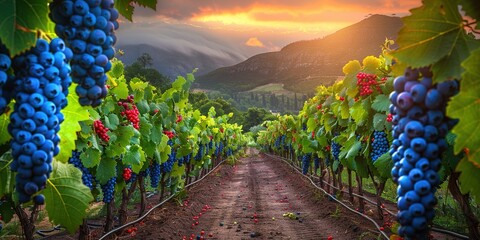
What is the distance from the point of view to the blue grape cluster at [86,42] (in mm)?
1752

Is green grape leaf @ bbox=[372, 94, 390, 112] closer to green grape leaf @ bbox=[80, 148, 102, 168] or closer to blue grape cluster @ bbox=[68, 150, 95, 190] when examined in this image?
green grape leaf @ bbox=[80, 148, 102, 168]

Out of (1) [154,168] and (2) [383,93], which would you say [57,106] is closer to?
(2) [383,93]

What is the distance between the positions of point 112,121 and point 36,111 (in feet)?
18.3

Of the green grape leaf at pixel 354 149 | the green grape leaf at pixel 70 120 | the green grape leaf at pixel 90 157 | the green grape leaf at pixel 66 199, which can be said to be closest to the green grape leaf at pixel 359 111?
the green grape leaf at pixel 354 149

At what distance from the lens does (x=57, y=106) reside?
5.65 ft

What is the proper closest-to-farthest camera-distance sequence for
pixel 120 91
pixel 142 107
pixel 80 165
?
pixel 80 165
pixel 120 91
pixel 142 107

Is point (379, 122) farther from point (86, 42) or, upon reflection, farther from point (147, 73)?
point (147, 73)

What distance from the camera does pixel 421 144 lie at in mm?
1844

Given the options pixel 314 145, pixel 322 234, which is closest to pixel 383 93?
pixel 322 234

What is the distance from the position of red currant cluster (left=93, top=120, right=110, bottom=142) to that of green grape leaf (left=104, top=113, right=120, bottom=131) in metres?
0.22

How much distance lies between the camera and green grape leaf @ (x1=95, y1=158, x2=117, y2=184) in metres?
6.73

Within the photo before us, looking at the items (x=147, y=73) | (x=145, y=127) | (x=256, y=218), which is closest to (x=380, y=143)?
(x=145, y=127)

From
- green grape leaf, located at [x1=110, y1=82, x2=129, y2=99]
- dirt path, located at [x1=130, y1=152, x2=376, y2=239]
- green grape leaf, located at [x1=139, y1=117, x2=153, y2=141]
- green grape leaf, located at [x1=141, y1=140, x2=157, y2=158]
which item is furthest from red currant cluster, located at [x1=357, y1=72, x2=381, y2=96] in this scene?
green grape leaf, located at [x1=141, y1=140, x2=157, y2=158]

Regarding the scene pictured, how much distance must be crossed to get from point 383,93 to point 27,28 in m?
5.83
